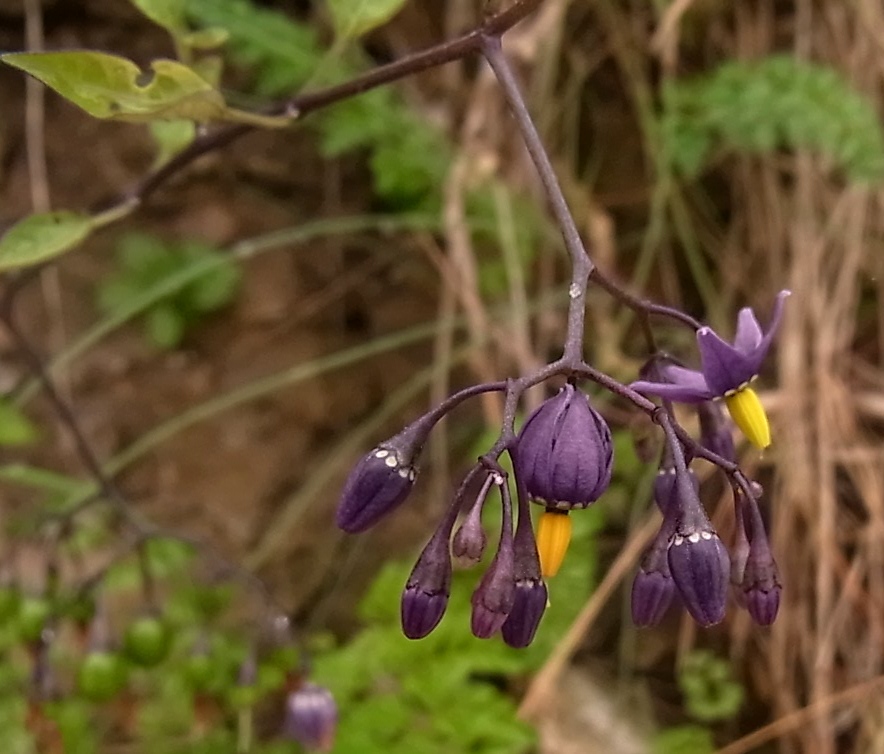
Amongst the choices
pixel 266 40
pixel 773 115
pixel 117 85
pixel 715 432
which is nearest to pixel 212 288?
pixel 266 40

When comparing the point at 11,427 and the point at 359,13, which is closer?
the point at 359,13

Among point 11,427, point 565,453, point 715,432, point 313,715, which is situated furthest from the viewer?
point 11,427

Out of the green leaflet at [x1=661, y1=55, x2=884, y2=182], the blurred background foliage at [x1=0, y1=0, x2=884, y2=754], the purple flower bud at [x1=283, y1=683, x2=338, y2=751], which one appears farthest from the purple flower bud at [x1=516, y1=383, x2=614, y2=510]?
the green leaflet at [x1=661, y1=55, x2=884, y2=182]

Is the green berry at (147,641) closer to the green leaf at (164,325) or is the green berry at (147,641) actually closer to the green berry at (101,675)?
the green berry at (101,675)

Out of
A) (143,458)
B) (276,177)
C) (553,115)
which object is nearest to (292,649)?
(143,458)

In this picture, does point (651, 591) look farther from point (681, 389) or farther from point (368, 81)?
point (368, 81)

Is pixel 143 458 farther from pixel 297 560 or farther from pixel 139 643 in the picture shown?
pixel 139 643

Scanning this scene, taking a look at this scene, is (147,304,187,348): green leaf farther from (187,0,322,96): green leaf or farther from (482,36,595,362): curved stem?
(482,36,595,362): curved stem
